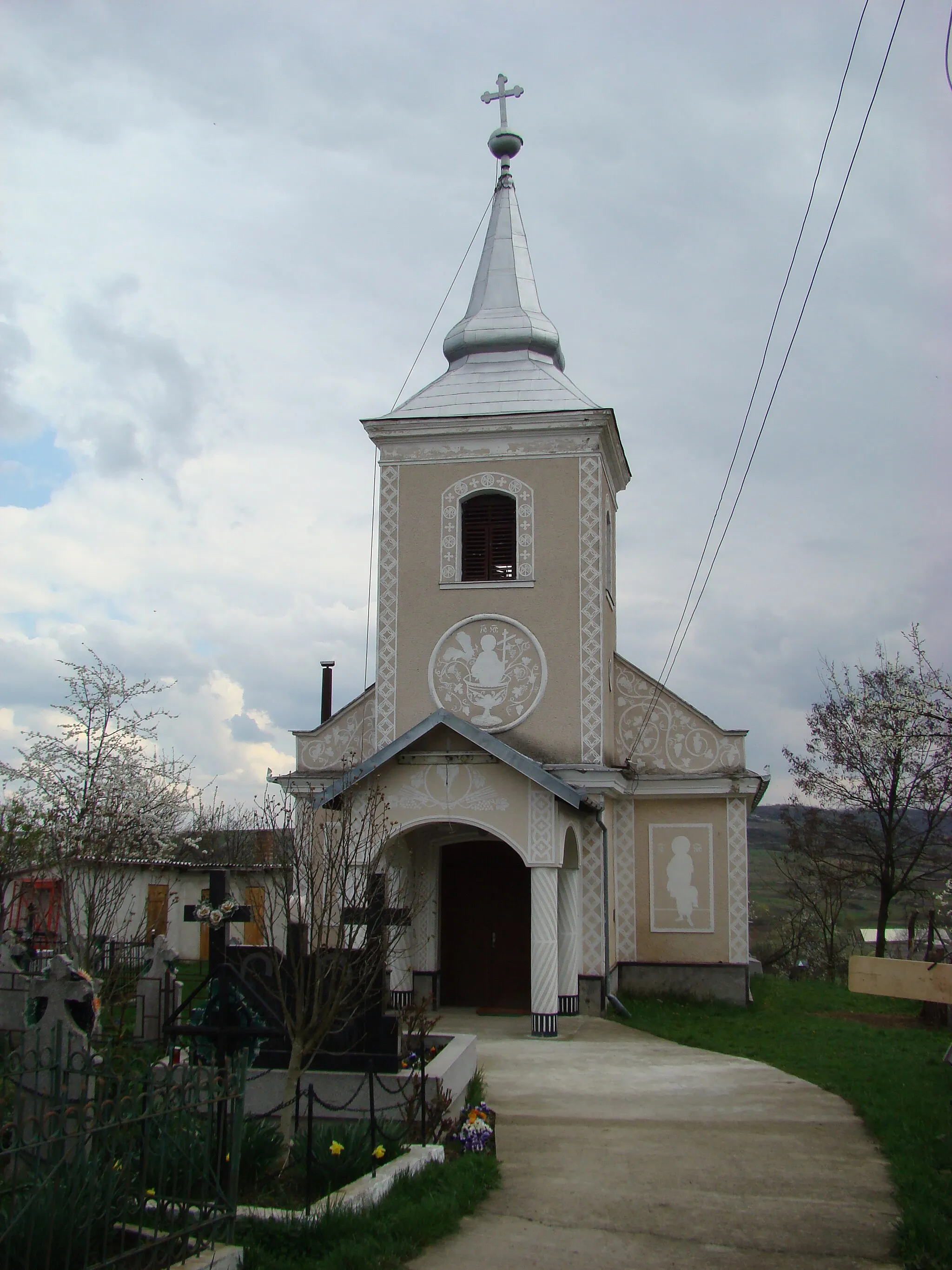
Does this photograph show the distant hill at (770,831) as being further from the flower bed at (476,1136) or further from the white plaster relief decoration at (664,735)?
the flower bed at (476,1136)

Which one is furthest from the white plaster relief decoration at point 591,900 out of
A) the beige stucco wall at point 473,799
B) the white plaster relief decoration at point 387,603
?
the white plaster relief decoration at point 387,603

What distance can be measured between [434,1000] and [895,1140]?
390 inches

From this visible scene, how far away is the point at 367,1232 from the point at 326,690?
60.1ft

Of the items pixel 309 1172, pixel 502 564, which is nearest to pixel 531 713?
pixel 502 564

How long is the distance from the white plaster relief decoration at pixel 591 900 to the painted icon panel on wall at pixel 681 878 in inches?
72.9

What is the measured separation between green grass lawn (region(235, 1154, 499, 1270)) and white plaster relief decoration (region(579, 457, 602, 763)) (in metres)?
11.4

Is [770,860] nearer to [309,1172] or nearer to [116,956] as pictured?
[116,956]

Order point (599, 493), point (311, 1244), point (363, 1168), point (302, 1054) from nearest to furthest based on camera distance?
point (311, 1244)
point (363, 1168)
point (302, 1054)
point (599, 493)

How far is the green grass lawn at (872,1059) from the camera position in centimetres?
805

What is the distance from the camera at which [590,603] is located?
19.8 m

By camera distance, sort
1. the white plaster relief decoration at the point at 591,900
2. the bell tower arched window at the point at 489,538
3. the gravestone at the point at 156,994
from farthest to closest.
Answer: the bell tower arched window at the point at 489,538, the white plaster relief decoration at the point at 591,900, the gravestone at the point at 156,994

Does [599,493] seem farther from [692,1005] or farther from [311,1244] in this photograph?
[311,1244]

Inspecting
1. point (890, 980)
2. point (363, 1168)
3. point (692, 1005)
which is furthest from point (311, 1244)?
point (692, 1005)

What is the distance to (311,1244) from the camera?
22.8ft
